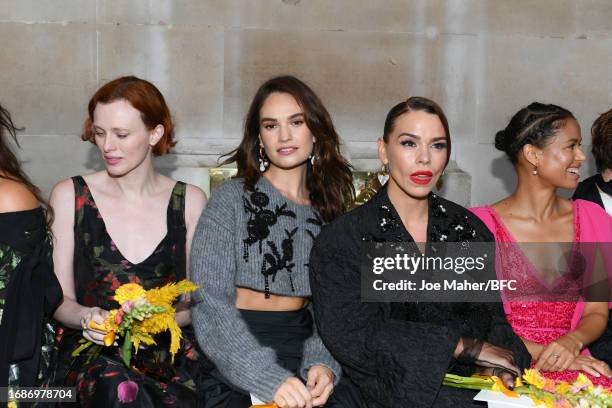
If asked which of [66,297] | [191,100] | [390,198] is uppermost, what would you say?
[191,100]

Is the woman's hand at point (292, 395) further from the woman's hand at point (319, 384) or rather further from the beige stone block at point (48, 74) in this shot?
the beige stone block at point (48, 74)

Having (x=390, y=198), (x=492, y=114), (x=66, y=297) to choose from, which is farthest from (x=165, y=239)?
(x=492, y=114)

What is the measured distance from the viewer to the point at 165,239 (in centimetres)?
456

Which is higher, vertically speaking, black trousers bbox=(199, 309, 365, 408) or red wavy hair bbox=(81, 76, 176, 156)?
red wavy hair bbox=(81, 76, 176, 156)

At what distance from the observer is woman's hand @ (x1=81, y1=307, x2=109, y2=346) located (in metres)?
4.04

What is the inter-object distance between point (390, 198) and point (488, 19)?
10.2 ft

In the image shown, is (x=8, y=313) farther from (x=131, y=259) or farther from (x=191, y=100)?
(x=191, y=100)

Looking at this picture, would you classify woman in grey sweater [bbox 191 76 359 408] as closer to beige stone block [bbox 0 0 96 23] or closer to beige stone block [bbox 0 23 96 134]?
beige stone block [bbox 0 23 96 134]

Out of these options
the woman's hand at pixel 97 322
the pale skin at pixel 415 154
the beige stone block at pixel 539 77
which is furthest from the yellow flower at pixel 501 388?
the beige stone block at pixel 539 77

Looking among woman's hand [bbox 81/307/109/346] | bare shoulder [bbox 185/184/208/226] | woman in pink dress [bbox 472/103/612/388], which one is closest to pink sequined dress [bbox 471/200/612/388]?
woman in pink dress [bbox 472/103/612/388]

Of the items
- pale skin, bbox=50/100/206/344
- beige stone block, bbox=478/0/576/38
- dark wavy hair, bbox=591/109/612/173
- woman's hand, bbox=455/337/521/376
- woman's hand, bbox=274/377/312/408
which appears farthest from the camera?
beige stone block, bbox=478/0/576/38

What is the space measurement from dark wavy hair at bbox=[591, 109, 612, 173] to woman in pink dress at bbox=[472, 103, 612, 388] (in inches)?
20.0

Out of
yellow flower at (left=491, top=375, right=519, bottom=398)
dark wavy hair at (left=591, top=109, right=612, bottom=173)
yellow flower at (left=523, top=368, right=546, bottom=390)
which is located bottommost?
yellow flower at (left=491, top=375, right=519, bottom=398)

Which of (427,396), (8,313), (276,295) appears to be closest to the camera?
(427,396)
